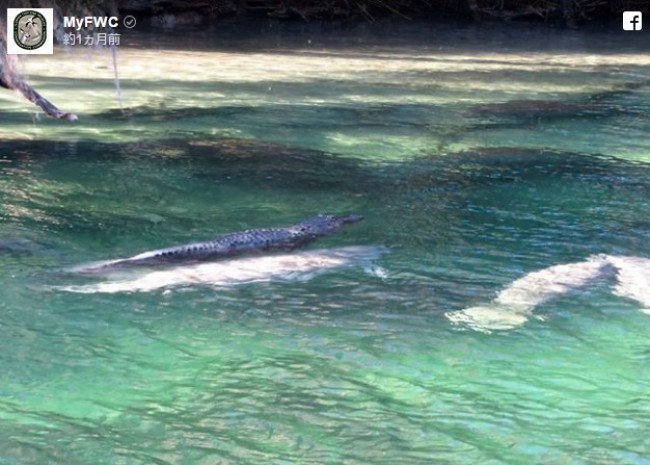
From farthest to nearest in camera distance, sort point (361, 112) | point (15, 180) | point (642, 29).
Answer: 1. point (642, 29)
2. point (361, 112)
3. point (15, 180)

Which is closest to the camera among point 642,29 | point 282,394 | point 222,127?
point 282,394

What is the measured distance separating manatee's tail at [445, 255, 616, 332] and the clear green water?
0.12m

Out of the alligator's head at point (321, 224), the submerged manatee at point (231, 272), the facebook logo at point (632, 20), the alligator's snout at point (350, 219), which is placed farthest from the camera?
the facebook logo at point (632, 20)

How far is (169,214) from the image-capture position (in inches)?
336

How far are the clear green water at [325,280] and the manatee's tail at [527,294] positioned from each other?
118 mm

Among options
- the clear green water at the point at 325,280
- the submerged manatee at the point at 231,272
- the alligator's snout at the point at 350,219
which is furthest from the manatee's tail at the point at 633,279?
the alligator's snout at the point at 350,219

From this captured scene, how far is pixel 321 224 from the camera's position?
8023mm

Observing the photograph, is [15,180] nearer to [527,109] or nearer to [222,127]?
[222,127]

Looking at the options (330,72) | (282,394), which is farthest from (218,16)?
(282,394)

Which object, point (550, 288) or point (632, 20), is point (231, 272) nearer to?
point (550, 288)

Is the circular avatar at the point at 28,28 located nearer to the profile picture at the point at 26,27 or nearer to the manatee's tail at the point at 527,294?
the profile picture at the point at 26,27

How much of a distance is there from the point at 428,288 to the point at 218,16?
18.1m

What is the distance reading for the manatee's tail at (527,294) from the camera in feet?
20.8

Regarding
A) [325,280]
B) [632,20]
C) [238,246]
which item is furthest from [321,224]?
[632,20]
